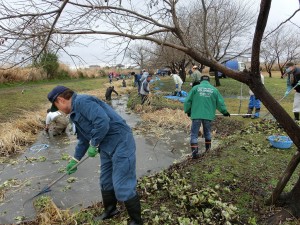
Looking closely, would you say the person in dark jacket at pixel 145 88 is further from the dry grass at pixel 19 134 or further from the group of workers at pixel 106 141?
the group of workers at pixel 106 141

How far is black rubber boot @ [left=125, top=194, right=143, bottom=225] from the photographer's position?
10.5 feet

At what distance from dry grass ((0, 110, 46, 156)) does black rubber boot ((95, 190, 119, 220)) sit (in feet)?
15.2

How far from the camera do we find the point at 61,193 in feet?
15.6

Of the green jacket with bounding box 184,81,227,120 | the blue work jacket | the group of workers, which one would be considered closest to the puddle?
the group of workers

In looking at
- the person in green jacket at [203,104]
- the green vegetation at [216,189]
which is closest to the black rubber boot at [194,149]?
the person in green jacket at [203,104]

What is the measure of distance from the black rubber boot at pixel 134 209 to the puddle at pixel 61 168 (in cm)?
128

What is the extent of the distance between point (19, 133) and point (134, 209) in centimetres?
614

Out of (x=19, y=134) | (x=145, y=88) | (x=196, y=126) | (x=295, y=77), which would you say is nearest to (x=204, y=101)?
(x=196, y=126)

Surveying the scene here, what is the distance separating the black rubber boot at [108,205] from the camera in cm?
363

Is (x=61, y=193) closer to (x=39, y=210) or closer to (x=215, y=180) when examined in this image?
(x=39, y=210)

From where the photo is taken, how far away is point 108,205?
12.1 feet

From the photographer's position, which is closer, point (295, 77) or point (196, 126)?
point (196, 126)

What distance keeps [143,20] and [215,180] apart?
9.04 ft

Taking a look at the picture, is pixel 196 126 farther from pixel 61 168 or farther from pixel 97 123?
pixel 97 123
